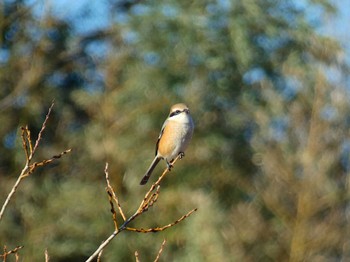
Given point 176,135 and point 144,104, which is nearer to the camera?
point 176,135

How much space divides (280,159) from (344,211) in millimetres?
901

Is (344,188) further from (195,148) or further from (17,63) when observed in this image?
(17,63)

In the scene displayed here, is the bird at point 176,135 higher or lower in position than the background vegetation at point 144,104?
higher

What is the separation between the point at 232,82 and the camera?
47.3 ft

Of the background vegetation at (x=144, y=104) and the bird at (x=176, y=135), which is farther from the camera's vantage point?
the background vegetation at (x=144, y=104)

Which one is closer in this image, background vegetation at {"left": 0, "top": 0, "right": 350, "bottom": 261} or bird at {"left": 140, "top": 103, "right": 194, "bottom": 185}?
bird at {"left": 140, "top": 103, "right": 194, "bottom": 185}

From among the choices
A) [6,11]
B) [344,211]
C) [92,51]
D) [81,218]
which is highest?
[6,11]

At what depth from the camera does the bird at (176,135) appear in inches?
233

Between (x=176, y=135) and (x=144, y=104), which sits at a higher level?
(x=176, y=135)

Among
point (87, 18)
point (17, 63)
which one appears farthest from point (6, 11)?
point (87, 18)

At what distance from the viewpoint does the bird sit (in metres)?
5.91

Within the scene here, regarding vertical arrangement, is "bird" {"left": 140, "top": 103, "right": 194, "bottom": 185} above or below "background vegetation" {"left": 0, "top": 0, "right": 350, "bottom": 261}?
above

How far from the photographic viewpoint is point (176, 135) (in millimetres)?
5941

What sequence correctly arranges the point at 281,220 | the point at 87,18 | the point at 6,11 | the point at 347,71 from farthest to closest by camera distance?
the point at 87,18 → the point at 6,11 → the point at 347,71 → the point at 281,220
